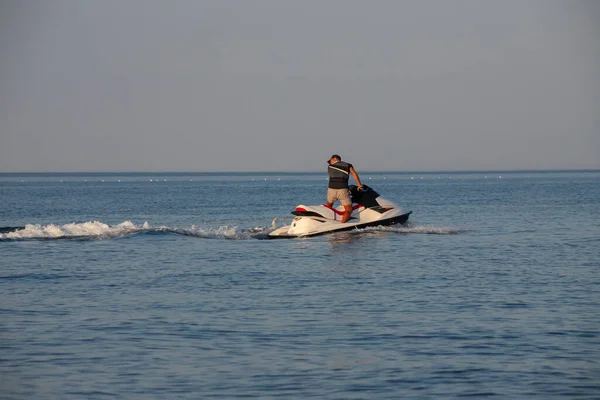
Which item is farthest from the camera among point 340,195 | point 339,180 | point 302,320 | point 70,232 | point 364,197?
point 70,232

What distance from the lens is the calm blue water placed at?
977cm

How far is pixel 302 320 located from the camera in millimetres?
13109

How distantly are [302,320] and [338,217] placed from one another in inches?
471

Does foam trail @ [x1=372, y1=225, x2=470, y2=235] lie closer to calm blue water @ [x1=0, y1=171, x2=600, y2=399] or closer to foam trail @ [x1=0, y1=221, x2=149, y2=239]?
calm blue water @ [x1=0, y1=171, x2=600, y2=399]

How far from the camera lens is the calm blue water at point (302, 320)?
9.77 m

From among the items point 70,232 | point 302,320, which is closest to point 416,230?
point 70,232

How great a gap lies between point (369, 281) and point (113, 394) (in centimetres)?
831

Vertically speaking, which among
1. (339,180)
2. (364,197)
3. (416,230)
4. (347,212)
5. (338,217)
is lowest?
(416,230)

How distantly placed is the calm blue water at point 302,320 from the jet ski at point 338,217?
2.06 feet

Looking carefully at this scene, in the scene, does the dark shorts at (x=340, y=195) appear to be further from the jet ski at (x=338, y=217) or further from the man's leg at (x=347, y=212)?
the jet ski at (x=338, y=217)

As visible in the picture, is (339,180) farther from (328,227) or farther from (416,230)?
(416,230)

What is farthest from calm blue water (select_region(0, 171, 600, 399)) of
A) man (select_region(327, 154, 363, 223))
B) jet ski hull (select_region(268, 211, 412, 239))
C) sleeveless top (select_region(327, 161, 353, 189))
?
sleeveless top (select_region(327, 161, 353, 189))

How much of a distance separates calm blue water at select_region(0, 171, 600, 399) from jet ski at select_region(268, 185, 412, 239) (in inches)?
24.8

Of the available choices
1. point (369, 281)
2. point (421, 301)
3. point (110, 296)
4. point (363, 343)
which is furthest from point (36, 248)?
point (363, 343)
